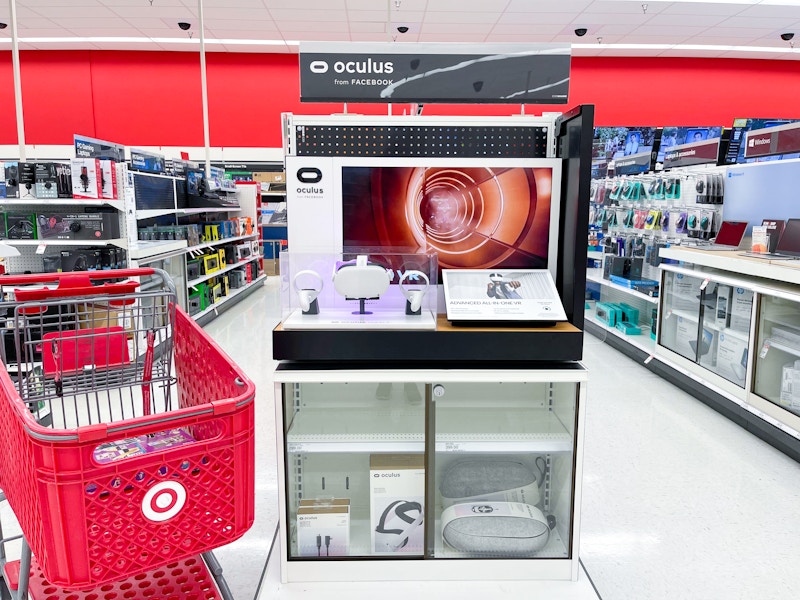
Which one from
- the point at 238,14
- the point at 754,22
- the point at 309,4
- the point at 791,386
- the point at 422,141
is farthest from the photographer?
the point at 754,22

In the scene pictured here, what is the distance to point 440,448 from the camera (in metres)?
2.02

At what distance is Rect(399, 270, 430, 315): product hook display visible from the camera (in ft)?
6.51

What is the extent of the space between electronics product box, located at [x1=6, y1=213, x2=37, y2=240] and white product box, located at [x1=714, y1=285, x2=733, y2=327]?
5.41 m

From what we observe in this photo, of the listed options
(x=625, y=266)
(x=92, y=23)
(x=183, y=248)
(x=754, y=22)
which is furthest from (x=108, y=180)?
(x=754, y=22)

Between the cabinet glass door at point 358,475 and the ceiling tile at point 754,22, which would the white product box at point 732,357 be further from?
the ceiling tile at point 754,22

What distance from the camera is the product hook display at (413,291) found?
6.51ft

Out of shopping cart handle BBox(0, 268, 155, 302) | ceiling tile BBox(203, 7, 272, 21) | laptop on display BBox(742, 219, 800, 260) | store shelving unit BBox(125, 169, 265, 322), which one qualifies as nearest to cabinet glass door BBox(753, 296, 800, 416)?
laptop on display BBox(742, 219, 800, 260)

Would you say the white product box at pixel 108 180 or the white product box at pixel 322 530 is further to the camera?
the white product box at pixel 108 180

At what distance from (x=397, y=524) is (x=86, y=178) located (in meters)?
4.04

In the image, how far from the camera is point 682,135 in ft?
22.5

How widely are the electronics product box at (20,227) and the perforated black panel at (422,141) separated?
3624 millimetres

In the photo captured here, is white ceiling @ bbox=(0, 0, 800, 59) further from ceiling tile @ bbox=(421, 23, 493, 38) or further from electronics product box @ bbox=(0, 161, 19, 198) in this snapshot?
electronics product box @ bbox=(0, 161, 19, 198)

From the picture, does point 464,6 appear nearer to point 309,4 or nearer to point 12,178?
point 309,4

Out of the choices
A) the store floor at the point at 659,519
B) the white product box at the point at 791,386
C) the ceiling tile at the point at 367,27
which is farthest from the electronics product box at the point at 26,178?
the ceiling tile at the point at 367,27
